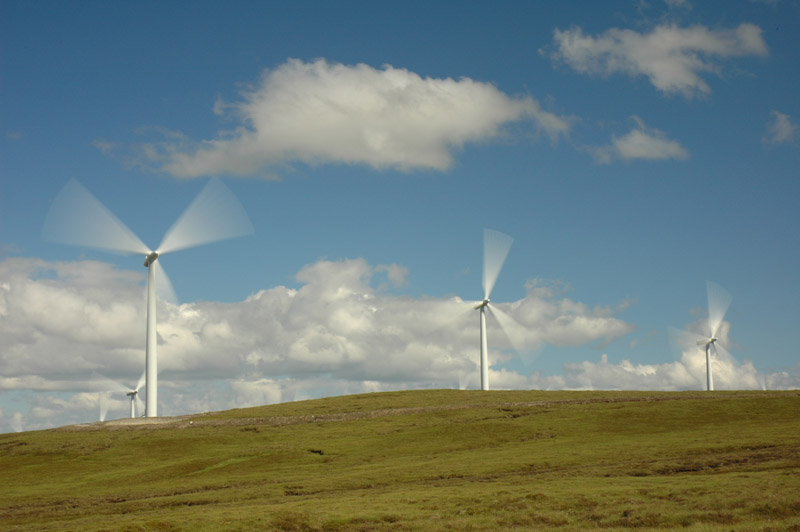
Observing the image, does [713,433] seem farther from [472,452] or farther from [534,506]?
[534,506]

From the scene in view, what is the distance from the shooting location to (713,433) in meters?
75.1

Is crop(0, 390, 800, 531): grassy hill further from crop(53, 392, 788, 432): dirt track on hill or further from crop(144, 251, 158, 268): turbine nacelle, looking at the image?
crop(144, 251, 158, 268): turbine nacelle

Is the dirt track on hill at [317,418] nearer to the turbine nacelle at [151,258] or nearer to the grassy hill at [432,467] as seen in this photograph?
the grassy hill at [432,467]

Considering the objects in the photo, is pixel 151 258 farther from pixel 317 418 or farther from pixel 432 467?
pixel 432 467

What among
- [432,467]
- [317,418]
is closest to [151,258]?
[317,418]

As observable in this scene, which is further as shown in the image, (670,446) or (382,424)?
(382,424)

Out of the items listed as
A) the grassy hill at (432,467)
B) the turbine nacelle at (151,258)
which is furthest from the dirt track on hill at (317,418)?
the turbine nacelle at (151,258)

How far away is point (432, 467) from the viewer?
211 feet

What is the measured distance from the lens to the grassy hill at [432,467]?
4159 centimetres

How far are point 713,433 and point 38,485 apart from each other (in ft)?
211

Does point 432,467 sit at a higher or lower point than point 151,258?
lower

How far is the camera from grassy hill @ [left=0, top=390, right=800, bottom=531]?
136ft

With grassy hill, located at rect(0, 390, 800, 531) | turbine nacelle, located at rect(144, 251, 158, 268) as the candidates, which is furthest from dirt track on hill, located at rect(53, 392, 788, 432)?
turbine nacelle, located at rect(144, 251, 158, 268)

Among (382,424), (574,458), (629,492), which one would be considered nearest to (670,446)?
(574,458)
